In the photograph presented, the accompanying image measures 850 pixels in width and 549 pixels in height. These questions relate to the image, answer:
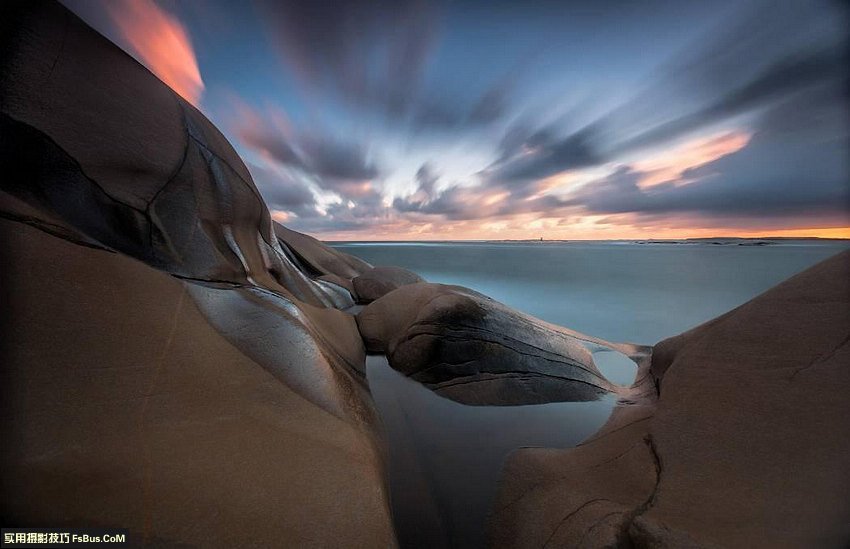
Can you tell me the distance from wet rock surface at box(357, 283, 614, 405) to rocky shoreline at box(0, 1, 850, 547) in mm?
1132

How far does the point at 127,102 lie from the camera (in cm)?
246

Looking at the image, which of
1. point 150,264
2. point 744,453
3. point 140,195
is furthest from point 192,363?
point 744,453

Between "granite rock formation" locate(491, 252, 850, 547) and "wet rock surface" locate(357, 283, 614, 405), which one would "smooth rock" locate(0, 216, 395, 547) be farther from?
"wet rock surface" locate(357, 283, 614, 405)

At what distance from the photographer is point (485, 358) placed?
12.3 ft

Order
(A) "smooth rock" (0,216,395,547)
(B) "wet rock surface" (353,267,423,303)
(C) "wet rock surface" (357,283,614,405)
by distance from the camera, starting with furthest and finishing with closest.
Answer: (B) "wet rock surface" (353,267,423,303), (C) "wet rock surface" (357,283,614,405), (A) "smooth rock" (0,216,395,547)

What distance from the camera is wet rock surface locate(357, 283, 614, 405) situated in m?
3.54

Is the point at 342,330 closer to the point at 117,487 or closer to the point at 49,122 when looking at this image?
the point at 117,487

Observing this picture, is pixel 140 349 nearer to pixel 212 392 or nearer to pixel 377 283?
pixel 212 392

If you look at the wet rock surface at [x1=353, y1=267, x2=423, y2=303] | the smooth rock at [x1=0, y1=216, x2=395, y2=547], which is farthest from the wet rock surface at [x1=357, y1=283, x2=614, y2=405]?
the wet rock surface at [x1=353, y1=267, x2=423, y2=303]

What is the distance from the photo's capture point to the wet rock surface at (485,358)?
3545mm

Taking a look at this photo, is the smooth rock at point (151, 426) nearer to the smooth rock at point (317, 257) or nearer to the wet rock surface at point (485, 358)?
the wet rock surface at point (485, 358)

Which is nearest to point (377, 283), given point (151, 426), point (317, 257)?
point (317, 257)

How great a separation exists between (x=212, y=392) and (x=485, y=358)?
2.97m

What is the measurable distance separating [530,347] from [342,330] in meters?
2.73
